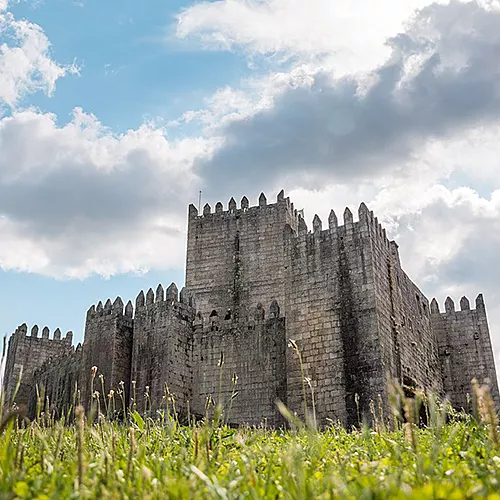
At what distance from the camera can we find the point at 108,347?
21.9m

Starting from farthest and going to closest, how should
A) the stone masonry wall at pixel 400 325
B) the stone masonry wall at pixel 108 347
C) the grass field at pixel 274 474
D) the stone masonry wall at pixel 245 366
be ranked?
the stone masonry wall at pixel 108 347
the stone masonry wall at pixel 245 366
the stone masonry wall at pixel 400 325
the grass field at pixel 274 474

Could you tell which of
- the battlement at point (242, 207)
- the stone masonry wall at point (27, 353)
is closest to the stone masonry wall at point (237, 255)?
the battlement at point (242, 207)

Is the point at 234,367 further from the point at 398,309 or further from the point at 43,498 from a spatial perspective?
the point at 43,498

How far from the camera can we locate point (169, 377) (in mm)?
20375

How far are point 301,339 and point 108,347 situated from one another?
23.6 ft

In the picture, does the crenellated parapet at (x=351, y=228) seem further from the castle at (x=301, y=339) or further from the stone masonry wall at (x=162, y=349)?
the stone masonry wall at (x=162, y=349)

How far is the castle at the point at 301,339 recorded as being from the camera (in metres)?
18.0

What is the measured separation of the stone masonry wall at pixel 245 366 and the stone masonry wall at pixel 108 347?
8.45ft

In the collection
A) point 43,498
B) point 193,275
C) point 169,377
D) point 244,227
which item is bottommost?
point 43,498

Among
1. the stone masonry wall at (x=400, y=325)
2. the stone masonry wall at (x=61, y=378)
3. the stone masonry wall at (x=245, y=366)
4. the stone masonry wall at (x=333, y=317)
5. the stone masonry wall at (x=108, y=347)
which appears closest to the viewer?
the stone masonry wall at (x=333, y=317)

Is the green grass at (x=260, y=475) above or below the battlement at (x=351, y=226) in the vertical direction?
below

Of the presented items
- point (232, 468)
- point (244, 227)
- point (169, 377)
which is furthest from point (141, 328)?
point (232, 468)

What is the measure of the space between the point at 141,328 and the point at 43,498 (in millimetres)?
18984

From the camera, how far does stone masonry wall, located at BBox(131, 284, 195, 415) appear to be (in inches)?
806
